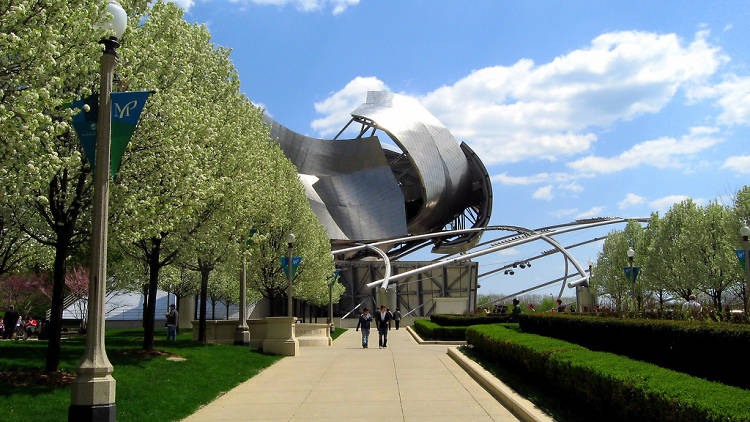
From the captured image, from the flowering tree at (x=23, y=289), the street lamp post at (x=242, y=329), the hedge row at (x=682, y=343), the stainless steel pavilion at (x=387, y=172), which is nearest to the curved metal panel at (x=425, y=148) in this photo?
the stainless steel pavilion at (x=387, y=172)

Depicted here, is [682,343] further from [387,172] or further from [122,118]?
[387,172]

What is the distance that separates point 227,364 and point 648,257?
116ft

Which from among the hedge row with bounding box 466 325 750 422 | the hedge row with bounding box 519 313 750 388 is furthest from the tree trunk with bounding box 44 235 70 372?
the hedge row with bounding box 519 313 750 388

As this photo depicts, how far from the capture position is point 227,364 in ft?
66.0

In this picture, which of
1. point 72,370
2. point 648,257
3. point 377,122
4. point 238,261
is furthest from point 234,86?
point 377,122

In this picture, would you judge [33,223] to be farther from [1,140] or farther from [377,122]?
[377,122]

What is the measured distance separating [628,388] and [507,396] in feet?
13.9

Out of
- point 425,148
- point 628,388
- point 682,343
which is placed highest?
point 425,148

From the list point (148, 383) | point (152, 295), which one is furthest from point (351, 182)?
point (148, 383)

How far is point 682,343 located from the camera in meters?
10.8

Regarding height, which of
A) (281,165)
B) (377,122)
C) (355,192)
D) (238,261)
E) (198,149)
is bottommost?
(238,261)

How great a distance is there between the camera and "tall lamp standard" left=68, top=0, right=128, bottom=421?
9.59m

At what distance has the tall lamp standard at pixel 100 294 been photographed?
31.4ft

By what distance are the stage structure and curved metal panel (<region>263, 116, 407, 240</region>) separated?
4.4 inches
